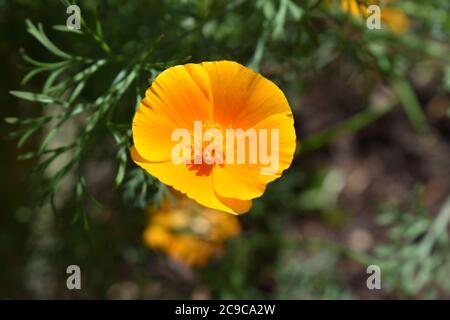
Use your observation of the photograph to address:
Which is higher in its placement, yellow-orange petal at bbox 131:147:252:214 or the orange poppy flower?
the orange poppy flower

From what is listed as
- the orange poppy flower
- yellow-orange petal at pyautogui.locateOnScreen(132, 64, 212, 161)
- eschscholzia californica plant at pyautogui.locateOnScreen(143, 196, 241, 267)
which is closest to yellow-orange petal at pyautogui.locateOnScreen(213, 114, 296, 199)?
the orange poppy flower

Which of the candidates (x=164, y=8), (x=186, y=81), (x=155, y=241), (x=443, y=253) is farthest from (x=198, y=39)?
(x=443, y=253)

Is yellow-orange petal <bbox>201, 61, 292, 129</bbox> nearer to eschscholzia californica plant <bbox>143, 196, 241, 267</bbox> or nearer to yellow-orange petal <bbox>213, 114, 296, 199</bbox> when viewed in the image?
yellow-orange petal <bbox>213, 114, 296, 199</bbox>

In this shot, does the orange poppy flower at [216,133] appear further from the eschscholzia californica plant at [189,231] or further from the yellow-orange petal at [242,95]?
the eschscholzia californica plant at [189,231]

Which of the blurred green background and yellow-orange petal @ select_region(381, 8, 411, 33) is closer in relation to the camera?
the blurred green background

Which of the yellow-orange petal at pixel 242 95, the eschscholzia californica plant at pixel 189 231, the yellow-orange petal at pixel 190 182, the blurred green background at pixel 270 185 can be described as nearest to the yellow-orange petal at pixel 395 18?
the blurred green background at pixel 270 185

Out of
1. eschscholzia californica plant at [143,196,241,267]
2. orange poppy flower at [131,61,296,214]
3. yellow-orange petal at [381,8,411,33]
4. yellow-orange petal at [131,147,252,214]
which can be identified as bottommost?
eschscholzia californica plant at [143,196,241,267]
